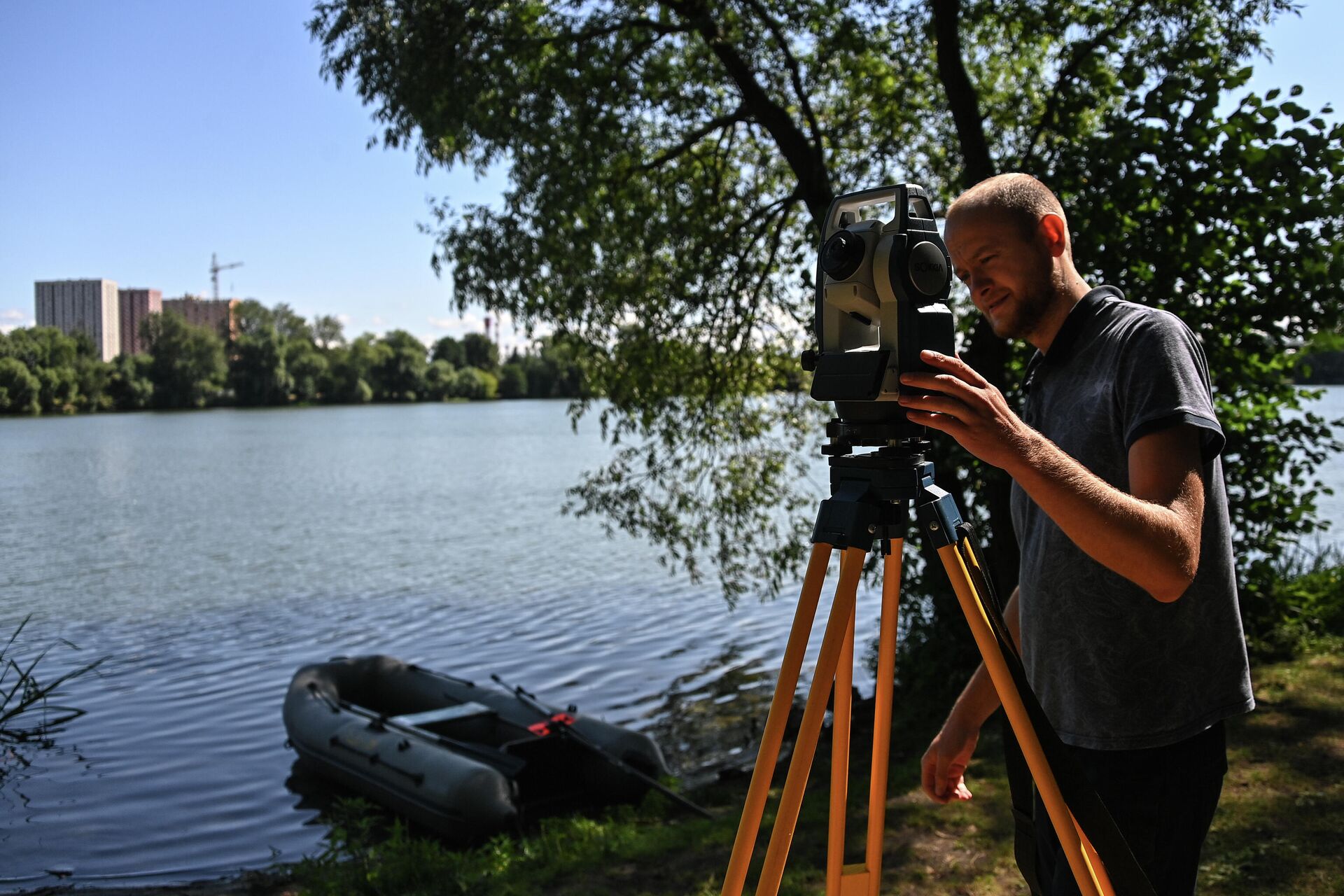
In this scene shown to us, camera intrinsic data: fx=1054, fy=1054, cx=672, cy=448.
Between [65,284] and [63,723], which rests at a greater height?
[65,284]

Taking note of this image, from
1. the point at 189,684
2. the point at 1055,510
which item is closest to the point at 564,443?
the point at 189,684

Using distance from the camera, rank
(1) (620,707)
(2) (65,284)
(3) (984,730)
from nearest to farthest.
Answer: (3) (984,730) → (1) (620,707) → (2) (65,284)

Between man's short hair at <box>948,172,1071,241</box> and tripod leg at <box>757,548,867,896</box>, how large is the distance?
57cm

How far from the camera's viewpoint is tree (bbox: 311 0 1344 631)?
5.77m

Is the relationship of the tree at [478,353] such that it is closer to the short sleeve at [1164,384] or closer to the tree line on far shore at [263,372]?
the tree line on far shore at [263,372]

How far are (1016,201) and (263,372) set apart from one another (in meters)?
82.2

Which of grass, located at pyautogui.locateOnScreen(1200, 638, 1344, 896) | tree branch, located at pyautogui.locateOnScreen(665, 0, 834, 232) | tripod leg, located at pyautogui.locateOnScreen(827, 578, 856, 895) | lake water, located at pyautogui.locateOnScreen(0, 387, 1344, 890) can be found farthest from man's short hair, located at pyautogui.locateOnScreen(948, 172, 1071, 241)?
lake water, located at pyautogui.locateOnScreen(0, 387, 1344, 890)

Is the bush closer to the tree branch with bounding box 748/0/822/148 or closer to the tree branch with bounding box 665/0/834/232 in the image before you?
the tree branch with bounding box 665/0/834/232

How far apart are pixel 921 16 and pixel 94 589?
44.1 feet

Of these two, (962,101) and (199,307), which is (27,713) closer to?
(962,101)

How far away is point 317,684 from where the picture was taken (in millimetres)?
8219

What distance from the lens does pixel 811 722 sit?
4.83ft

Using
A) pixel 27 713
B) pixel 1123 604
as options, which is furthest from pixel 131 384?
pixel 1123 604

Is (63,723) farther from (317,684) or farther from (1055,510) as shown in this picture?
(1055,510)
